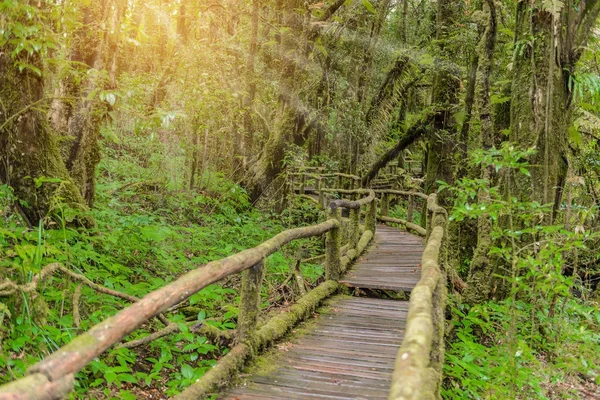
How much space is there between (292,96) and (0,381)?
13.9 m

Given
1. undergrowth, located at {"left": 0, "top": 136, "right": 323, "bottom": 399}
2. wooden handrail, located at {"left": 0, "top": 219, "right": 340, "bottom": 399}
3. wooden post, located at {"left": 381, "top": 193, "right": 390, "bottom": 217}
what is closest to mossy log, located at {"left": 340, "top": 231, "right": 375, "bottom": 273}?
undergrowth, located at {"left": 0, "top": 136, "right": 323, "bottom": 399}

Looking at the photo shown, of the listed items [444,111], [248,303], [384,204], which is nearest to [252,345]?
[248,303]

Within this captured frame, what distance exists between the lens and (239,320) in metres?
4.73

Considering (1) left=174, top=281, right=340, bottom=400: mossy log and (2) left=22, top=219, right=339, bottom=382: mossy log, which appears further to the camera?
(1) left=174, top=281, right=340, bottom=400: mossy log

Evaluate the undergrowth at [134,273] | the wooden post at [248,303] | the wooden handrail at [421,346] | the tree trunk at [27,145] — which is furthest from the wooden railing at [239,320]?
the tree trunk at [27,145]

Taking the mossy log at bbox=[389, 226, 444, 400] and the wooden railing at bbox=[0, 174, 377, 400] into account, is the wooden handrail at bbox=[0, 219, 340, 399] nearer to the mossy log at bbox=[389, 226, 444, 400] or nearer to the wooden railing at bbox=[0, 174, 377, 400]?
the wooden railing at bbox=[0, 174, 377, 400]

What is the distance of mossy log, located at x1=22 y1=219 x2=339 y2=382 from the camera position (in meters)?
2.26

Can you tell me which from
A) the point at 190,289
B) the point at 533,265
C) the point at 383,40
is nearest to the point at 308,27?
the point at 383,40

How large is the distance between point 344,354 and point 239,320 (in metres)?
1.18

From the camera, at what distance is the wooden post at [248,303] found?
4730mm

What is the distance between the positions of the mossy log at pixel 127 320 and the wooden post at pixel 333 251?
2.95 m

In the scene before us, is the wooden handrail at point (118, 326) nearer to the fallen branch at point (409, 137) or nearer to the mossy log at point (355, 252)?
the mossy log at point (355, 252)

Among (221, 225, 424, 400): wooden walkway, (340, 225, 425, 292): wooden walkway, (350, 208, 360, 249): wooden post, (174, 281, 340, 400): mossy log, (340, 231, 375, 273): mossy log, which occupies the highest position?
(350, 208, 360, 249): wooden post

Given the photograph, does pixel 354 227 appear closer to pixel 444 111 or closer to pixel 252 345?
pixel 252 345
